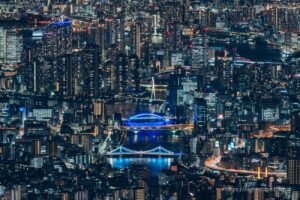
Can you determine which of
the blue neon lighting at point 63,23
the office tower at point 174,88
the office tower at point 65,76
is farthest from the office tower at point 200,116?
the blue neon lighting at point 63,23

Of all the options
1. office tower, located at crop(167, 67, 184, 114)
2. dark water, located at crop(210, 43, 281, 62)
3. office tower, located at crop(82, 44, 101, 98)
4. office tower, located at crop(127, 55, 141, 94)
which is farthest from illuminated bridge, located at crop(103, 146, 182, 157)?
dark water, located at crop(210, 43, 281, 62)

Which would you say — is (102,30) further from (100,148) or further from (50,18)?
(100,148)

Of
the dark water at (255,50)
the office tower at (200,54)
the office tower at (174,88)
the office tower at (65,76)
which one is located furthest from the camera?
the dark water at (255,50)

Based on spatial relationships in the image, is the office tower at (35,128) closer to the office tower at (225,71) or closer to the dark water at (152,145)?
the dark water at (152,145)

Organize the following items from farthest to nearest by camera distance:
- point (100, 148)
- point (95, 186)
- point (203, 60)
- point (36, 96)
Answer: point (203, 60) < point (36, 96) < point (100, 148) < point (95, 186)

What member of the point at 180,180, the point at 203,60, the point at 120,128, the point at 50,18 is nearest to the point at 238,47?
the point at 203,60
